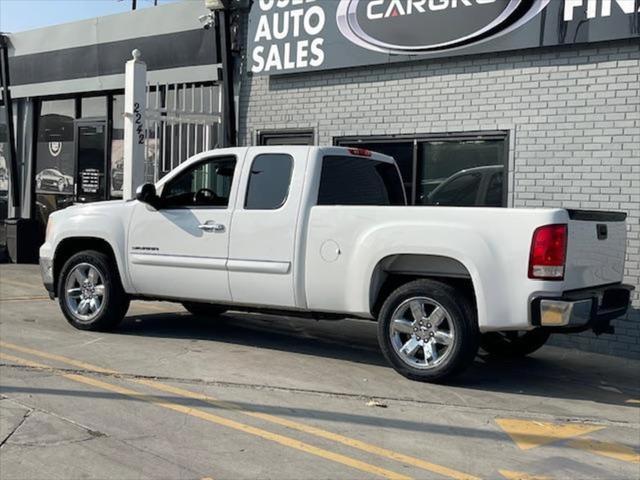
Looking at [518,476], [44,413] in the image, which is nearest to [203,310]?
[44,413]

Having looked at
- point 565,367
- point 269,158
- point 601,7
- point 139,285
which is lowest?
point 565,367

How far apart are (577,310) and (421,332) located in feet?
4.28

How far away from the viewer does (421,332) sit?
257 inches

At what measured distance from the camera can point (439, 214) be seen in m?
6.35

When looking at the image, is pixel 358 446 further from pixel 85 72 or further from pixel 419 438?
pixel 85 72

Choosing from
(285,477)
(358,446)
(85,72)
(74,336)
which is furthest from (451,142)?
(85,72)

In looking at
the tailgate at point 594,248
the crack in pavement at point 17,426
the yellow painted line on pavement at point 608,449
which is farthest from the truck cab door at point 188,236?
the yellow painted line on pavement at point 608,449

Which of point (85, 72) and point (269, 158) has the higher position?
point (85, 72)

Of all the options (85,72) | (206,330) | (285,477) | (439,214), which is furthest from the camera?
(85,72)

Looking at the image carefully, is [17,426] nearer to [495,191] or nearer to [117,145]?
[495,191]

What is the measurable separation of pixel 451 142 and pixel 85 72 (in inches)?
320

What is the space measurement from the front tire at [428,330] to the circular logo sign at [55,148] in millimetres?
11300

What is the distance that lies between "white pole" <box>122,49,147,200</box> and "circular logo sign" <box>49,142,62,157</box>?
503cm

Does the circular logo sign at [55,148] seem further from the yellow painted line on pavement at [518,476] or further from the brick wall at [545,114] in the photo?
the yellow painted line on pavement at [518,476]
